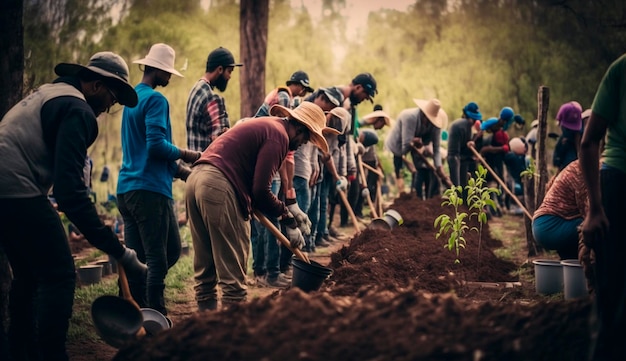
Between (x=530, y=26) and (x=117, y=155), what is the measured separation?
13099 mm

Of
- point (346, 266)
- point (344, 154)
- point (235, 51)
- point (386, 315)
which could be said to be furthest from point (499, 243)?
point (235, 51)

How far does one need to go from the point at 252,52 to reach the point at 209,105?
5.71 meters

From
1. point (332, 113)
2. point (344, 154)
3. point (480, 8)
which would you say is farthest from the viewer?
→ point (480, 8)

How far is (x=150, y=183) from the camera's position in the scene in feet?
17.4

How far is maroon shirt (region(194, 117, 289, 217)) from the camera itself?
192 inches

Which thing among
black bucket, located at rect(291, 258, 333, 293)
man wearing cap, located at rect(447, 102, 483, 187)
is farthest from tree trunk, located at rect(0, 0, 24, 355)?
man wearing cap, located at rect(447, 102, 483, 187)

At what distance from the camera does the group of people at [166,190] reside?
3.79 m

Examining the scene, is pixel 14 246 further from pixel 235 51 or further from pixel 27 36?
pixel 235 51

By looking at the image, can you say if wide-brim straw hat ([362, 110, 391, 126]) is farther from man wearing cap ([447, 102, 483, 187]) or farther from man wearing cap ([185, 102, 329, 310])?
man wearing cap ([185, 102, 329, 310])

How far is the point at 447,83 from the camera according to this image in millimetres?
23969

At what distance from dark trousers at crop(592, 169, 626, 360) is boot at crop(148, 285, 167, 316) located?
298 centimetres

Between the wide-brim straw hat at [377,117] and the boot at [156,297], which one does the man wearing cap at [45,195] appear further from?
the wide-brim straw hat at [377,117]

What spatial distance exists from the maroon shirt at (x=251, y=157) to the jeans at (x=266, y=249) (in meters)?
2.42

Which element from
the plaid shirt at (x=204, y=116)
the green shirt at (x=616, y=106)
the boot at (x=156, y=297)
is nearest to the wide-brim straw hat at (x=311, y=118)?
the plaid shirt at (x=204, y=116)
